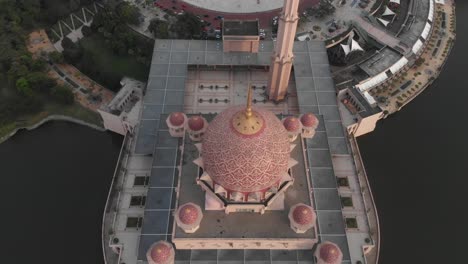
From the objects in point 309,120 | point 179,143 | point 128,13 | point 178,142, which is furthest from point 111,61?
point 309,120

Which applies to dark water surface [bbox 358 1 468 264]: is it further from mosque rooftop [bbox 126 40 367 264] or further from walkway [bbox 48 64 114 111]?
walkway [bbox 48 64 114 111]

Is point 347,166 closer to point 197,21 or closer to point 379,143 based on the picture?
point 379,143

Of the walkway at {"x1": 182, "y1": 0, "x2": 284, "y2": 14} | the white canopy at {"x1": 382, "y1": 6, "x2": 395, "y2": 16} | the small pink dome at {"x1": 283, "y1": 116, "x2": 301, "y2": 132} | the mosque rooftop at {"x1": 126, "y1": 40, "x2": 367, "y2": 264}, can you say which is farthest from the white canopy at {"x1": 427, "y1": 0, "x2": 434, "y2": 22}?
the small pink dome at {"x1": 283, "y1": 116, "x2": 301, "y2": 132}

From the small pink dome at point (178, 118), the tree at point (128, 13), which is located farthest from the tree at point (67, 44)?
the small pink dome at point (178, 118)

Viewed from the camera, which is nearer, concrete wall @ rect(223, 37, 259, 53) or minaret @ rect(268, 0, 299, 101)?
minaret @ rect(268, 0, 299, 101)

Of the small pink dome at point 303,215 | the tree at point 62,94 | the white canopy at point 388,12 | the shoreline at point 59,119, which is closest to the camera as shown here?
the small pink dome at point 303,215

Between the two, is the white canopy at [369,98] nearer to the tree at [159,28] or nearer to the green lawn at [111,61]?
the tree at [159,28]

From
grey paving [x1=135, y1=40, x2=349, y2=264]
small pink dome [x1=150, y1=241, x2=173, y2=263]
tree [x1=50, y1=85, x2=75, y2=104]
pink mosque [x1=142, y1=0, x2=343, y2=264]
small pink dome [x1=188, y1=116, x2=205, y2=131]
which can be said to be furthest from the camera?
tree [x1=50, y1=85, x2=75, y2=104]
